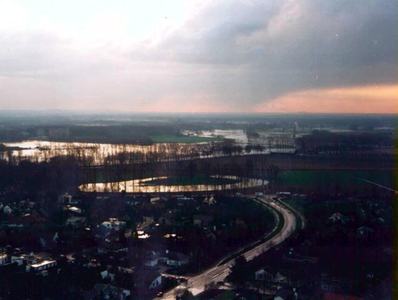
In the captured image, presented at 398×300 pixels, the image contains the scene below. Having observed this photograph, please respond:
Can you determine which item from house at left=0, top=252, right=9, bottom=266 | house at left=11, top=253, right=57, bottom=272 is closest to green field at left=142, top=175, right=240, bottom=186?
house at left=11, top=253, right=57, bottom=272

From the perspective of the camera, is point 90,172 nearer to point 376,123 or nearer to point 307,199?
point 307,199

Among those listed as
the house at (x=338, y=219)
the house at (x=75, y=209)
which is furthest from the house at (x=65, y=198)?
the house at (x=338, y=219)

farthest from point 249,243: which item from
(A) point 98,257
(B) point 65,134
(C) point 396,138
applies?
(B) point 65,134

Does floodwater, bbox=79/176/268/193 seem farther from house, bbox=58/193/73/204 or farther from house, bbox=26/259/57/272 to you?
house, bbox=26/259/57/272

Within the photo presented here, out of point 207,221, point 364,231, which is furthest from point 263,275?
point 207,221

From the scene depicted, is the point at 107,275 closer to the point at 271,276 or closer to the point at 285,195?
the point at 271,276

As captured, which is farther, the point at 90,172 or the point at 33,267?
the point at 90,172

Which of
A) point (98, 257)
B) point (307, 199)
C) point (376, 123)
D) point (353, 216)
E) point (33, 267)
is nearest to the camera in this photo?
point (33, 267)
